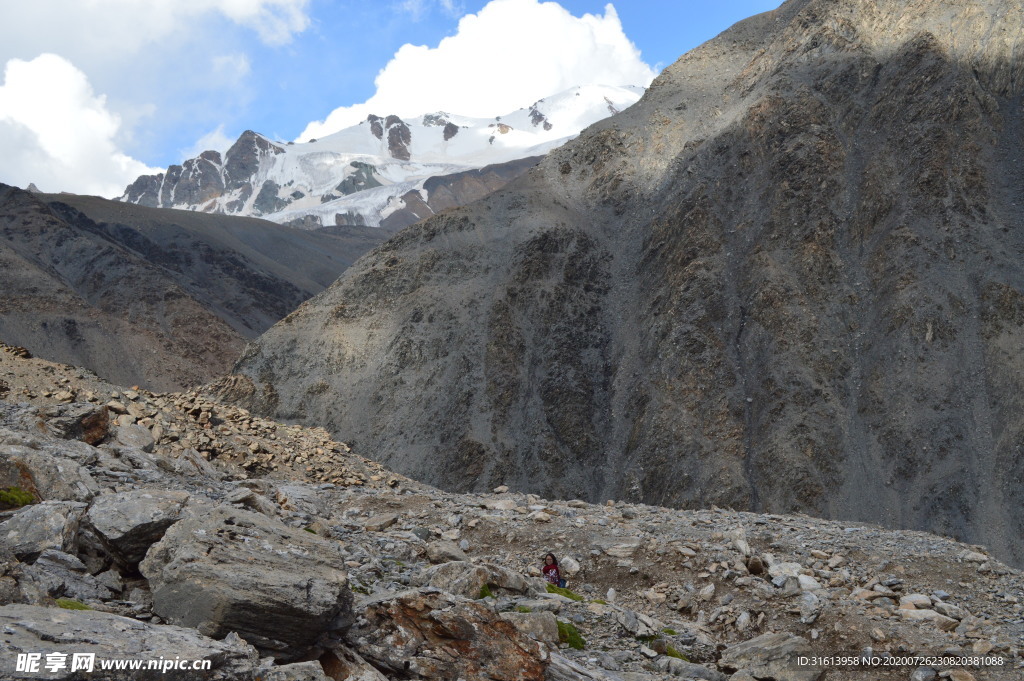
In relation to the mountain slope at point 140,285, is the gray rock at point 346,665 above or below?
below

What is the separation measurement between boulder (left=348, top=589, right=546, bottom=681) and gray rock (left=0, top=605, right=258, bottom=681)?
83.5 inches

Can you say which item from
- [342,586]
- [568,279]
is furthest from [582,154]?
[342,586]

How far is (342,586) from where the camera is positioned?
31.0 feet

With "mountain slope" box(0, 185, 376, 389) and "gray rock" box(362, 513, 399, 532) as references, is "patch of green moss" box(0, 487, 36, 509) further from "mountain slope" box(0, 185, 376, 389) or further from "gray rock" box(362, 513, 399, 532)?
"mountain slope" box(0, 185, 376, 389)

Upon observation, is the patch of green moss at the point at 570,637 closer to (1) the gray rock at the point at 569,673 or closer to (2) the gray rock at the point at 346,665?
(1) the gray rock at the point at 569,673

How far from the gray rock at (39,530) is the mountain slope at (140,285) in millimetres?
82716

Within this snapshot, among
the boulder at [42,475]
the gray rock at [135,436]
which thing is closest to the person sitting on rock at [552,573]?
the boulder at [42,475]

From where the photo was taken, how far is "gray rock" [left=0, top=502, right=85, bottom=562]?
970 cm

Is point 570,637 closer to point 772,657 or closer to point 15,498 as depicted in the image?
point 772,657

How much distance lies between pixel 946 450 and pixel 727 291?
20552 millimetres

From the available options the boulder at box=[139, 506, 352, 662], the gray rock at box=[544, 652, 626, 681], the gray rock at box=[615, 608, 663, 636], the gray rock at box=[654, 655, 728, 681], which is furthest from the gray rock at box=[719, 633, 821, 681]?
the boulder at box=[139, 506, 352, 662]

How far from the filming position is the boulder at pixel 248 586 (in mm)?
8445

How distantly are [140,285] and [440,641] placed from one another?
112 meters

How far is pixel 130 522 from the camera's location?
406 inches
